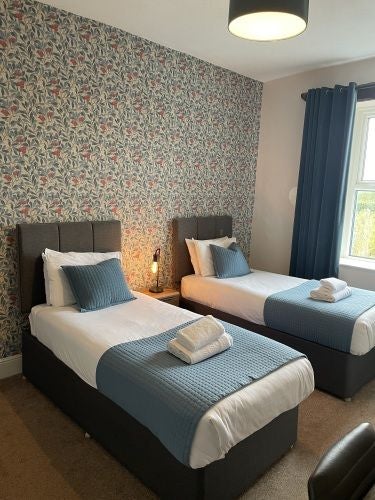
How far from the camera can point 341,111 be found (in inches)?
142

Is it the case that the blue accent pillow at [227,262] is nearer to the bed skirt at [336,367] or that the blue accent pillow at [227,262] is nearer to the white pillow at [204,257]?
the white pillow at [204,257]

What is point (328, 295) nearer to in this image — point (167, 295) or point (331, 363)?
point (331, 363)

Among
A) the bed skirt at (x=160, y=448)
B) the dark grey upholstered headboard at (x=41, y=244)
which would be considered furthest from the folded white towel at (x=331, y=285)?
the dark grey upholstered headboard at (x=41, y=244)

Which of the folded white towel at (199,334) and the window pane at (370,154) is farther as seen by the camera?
the window pane at (370,154)

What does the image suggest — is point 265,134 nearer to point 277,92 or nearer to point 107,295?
point 277,92

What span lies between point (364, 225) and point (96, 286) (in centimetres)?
284

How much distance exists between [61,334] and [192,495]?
1.21 m

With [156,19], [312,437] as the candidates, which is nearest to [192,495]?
[312,437]

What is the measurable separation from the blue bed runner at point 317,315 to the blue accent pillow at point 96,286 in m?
1.18

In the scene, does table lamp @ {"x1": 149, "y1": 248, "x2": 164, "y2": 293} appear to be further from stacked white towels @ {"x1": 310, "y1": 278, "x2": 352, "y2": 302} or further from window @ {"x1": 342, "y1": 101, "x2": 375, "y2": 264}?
window @ {"x1": 342, "y1": 101, "x2": 375, "y2": 264}

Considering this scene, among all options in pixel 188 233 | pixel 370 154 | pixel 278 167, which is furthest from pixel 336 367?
pixel 278 167

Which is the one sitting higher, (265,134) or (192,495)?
(265,134)

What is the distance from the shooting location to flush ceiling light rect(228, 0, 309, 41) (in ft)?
5.39

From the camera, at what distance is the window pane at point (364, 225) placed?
3.87m
